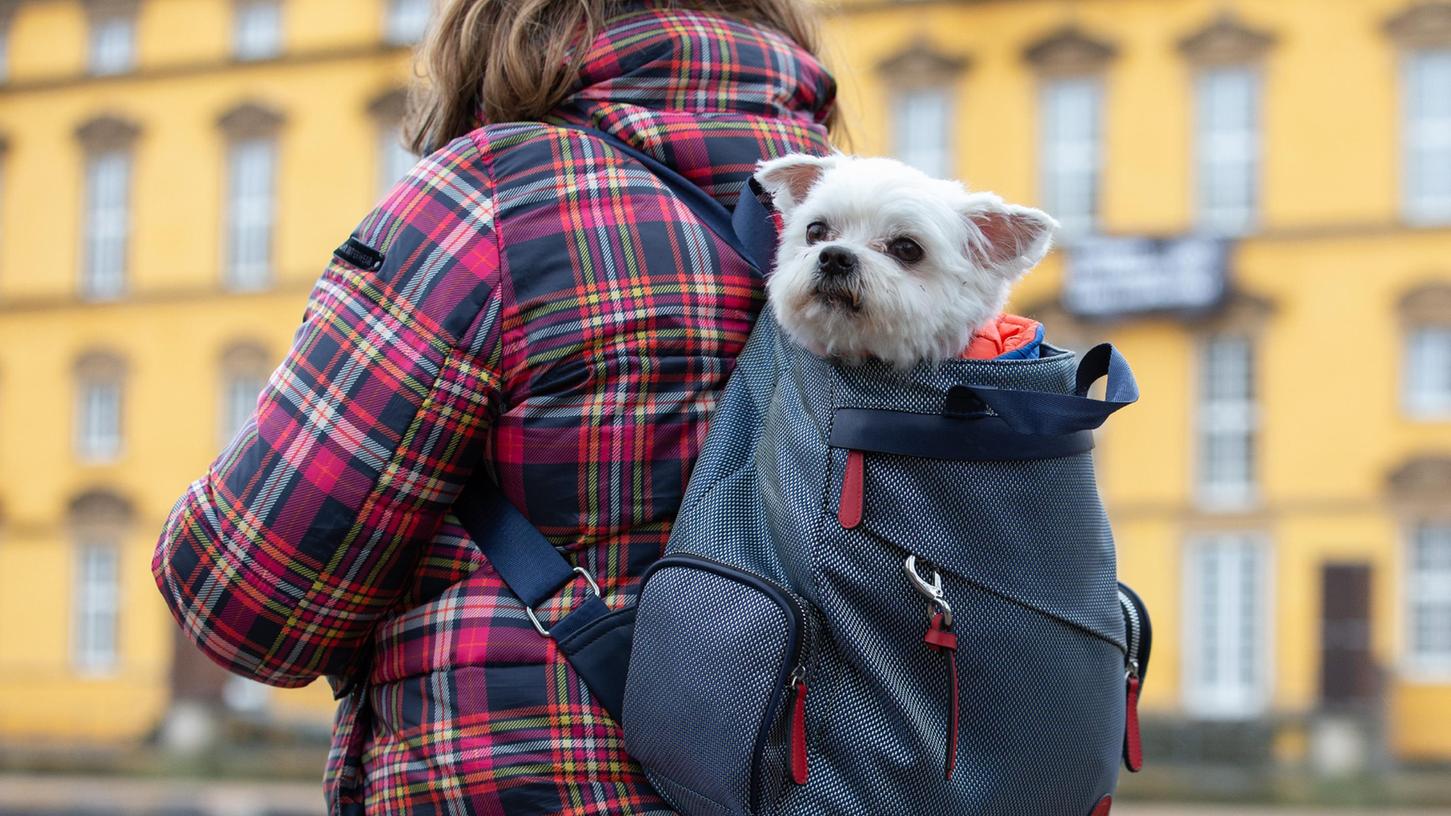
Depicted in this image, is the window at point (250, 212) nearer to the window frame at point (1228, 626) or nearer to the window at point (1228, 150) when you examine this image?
the window at point (1228, 150)

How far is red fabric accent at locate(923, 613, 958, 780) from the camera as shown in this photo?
1.72 meters

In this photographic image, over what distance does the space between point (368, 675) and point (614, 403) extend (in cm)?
46

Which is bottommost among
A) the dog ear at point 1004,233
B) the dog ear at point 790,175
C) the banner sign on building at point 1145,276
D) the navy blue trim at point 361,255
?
the navy blue trim at point 361,255

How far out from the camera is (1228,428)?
80.3 feet

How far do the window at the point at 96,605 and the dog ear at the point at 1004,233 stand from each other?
29.8m

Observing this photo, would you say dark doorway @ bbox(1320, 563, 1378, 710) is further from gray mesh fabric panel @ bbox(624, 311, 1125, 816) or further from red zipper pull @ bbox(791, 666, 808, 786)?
red zipper pull @ bbox(791, 666, 808, 786)

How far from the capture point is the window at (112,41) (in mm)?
31734

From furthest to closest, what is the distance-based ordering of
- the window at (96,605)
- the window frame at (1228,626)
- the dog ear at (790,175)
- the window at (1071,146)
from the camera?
the window at (96,605) < the window at (1071,146) < the window frame at (1228,626) < the dog ear at (790,175)

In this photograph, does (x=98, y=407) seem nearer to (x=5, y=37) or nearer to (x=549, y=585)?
(x=5, y=37)

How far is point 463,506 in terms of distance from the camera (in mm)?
1950

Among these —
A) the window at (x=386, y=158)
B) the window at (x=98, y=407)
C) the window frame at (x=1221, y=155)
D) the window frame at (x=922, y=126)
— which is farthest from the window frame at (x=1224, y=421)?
the window at (x=98, y=407)


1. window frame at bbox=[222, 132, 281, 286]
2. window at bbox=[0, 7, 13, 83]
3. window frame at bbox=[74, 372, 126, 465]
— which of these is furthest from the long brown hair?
window at bbox=[0, 7, 13, 83]

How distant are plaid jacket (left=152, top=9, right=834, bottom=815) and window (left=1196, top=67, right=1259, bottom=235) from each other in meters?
24.2

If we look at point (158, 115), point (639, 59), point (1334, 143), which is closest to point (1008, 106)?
point (1334, 143)
